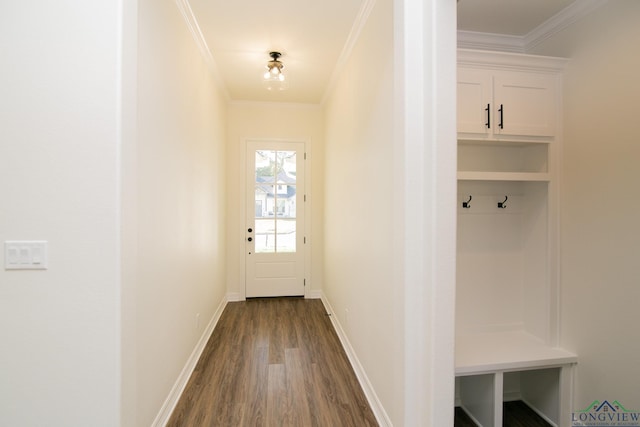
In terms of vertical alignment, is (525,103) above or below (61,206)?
above

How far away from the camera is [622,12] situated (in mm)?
1706

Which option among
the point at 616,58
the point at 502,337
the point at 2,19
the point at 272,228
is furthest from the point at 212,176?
the point at 616,58

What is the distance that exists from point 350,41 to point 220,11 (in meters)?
1.09

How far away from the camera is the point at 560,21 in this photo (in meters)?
2.06

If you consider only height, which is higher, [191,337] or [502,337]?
[502,337]

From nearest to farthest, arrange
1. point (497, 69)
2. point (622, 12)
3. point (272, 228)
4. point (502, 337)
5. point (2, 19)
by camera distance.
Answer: point (2, 19), point (622, 12), point (497, 69), point (502, 337), point (272, 228)

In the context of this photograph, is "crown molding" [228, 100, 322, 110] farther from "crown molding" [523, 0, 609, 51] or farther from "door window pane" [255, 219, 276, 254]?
"crown molding" [523, 0, 609, 51]

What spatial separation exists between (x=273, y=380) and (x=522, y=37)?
3.32 meters

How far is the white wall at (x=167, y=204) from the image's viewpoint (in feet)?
5.15

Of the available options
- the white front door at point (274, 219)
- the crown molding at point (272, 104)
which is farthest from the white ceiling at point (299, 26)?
the white front door at point (274, 219)

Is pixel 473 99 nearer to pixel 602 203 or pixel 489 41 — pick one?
pixel 489 41

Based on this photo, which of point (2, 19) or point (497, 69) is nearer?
point (2, 19)

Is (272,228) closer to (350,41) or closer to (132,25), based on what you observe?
(350,41)

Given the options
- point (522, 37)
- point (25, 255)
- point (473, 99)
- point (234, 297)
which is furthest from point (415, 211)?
point (234, 297)
